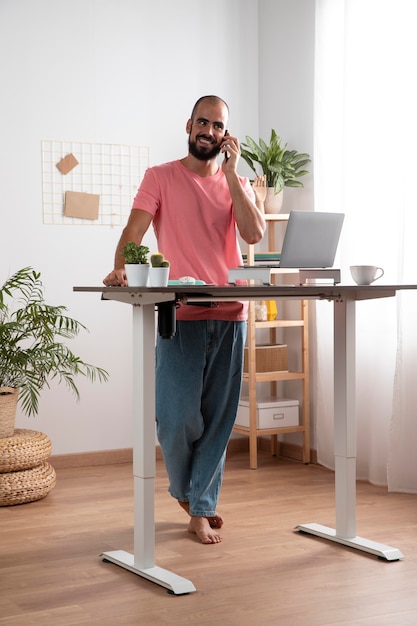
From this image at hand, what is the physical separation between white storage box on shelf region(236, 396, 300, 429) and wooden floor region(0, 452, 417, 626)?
480 mm

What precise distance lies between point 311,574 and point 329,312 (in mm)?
1884

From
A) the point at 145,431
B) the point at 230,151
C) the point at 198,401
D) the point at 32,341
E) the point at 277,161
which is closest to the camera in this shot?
the point at 145,431

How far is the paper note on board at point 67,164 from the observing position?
456 centimetres

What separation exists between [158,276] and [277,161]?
2180 millimetres

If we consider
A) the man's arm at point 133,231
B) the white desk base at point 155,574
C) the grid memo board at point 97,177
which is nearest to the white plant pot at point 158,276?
the man's arm at point 133,231

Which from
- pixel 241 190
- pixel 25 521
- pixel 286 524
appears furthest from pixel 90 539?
pixel 241 190

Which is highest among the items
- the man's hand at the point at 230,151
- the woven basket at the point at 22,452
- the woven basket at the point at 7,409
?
the man's hand at the point at 230,151

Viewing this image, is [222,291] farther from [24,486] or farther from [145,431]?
[24,486]

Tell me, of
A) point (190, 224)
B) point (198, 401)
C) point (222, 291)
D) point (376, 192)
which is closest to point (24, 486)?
point (198, 401)

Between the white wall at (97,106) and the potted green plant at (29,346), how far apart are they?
0.34 feet

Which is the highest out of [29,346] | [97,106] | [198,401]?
[97,106]

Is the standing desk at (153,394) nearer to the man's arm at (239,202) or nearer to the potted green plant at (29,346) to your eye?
the man's arm at (239,202)

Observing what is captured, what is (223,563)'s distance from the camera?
296 centimetres

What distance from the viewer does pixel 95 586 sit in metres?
2.75
